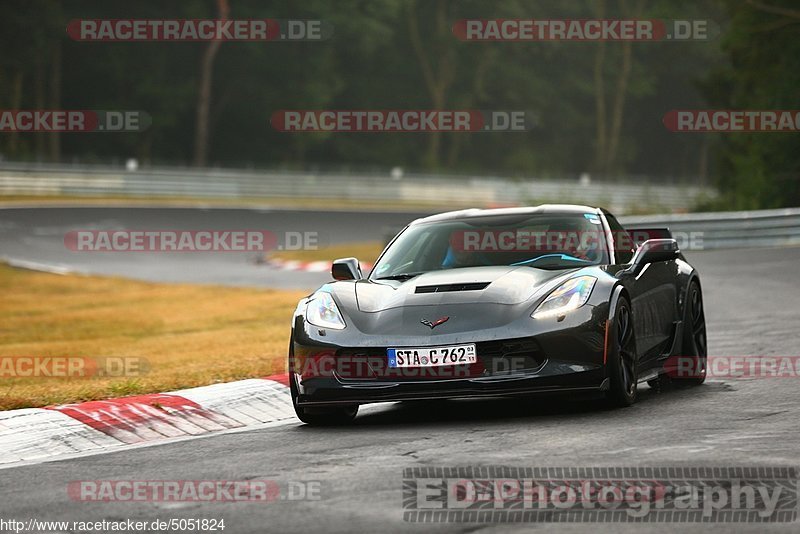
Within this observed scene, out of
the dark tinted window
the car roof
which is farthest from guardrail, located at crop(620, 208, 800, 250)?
the car roof

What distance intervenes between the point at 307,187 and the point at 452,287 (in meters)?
45.4

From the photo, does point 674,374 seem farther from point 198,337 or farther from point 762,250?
point 762,250

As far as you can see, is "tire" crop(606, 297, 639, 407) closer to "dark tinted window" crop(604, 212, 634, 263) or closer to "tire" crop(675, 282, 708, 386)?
"dark tinted window" crop(604, 212, 634, 263)

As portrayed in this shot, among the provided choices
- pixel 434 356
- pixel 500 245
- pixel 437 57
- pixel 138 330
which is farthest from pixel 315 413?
pixel 437 57

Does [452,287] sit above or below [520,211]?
below

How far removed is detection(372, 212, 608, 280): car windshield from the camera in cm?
936

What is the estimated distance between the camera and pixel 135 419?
8.80m

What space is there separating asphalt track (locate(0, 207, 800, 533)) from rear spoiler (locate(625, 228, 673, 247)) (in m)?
1.22

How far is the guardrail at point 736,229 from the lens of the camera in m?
23.8

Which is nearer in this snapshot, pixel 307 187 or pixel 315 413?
pixel 315 413

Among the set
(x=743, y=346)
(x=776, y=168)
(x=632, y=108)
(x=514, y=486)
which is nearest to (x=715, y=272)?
(x=743, y=346)

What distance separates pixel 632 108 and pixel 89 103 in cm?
3721

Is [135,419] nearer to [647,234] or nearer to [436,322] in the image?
[436,322]

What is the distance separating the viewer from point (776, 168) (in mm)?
29188
